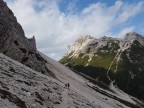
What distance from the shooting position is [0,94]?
40938 mm

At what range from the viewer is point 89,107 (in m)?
61.2

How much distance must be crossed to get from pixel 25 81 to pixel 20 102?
42.9 ft

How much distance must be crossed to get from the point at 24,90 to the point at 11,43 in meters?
44.3

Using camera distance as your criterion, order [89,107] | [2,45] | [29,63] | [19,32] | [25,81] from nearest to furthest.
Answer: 1. [25,81]
2. [89,107]
3. [2,45]
4. [29,63]
5. [19,32]

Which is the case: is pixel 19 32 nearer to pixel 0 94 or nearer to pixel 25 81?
pixel 25 81

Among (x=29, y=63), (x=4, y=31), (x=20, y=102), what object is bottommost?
(x=20, y=102)

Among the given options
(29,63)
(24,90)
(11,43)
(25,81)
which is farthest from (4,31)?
(24,90)

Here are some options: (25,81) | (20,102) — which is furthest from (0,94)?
(25,81)

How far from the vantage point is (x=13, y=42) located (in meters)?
92.3

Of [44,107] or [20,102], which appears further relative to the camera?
[44,107]

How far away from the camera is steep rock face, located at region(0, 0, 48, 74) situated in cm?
8851

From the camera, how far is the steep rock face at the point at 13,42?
88.5 metres

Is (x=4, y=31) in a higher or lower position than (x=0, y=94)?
higher

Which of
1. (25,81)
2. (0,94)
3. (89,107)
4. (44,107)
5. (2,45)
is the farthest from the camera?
(2,45)
